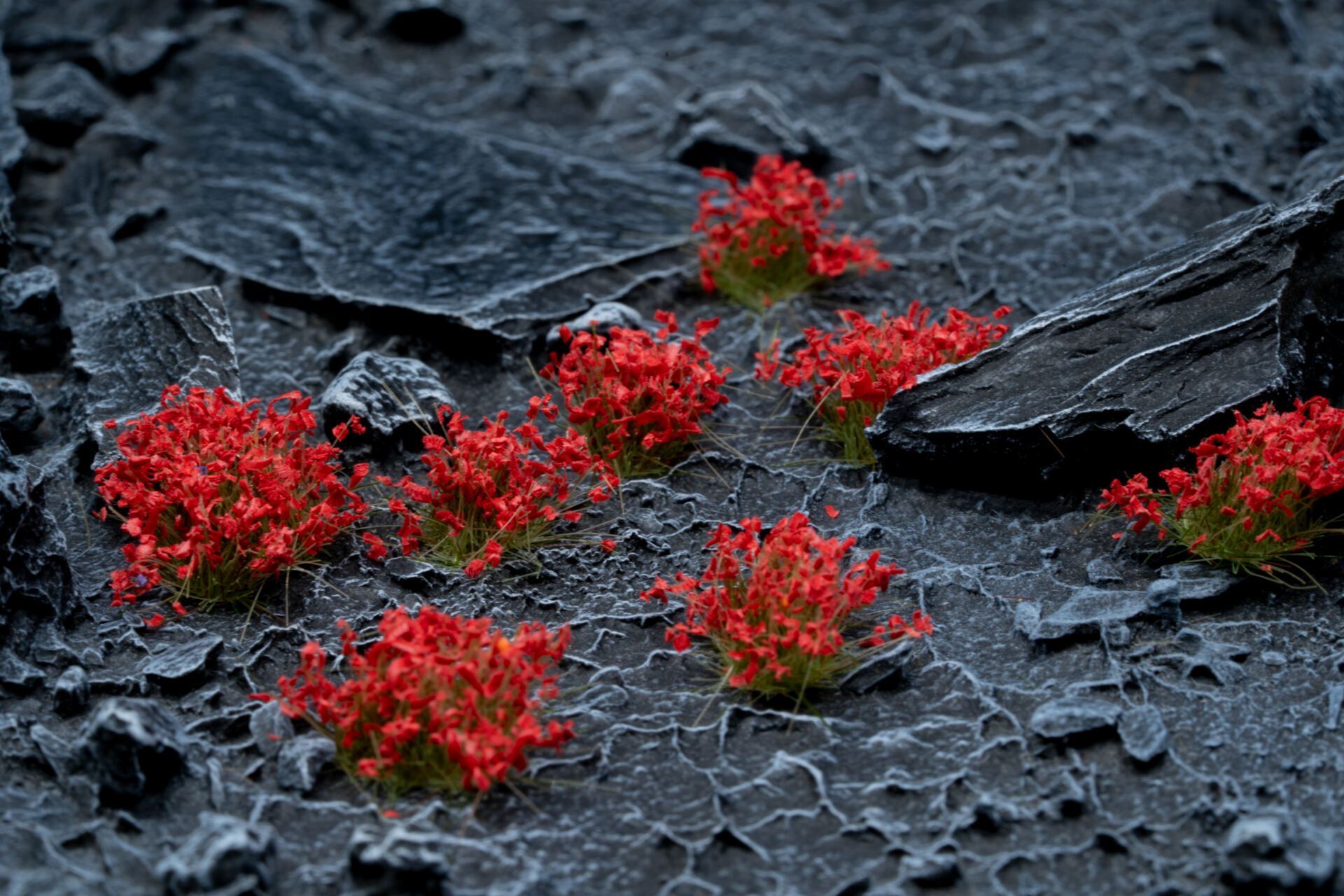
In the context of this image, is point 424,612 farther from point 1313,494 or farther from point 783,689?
point 1313,494

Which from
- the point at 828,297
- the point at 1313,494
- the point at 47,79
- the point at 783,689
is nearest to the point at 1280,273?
the point at 1313,494

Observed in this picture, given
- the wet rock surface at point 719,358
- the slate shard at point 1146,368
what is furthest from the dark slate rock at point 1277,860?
the slate shard at point 1146,368

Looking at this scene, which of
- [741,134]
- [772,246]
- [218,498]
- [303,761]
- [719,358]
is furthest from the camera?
[741,134]

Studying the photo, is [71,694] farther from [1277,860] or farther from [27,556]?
[1277,860]

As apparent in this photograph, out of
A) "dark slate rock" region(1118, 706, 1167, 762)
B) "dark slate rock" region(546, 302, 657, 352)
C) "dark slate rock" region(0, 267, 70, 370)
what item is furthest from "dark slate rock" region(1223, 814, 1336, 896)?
"dark slate rock" region(0, 267, 70, 370)

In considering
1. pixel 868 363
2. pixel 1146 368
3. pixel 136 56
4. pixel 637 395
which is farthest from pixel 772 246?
pixel 136 56

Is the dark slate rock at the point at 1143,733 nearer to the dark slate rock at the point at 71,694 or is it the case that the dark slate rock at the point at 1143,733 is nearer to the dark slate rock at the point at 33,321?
the dark slate rock at the point at 71,694
